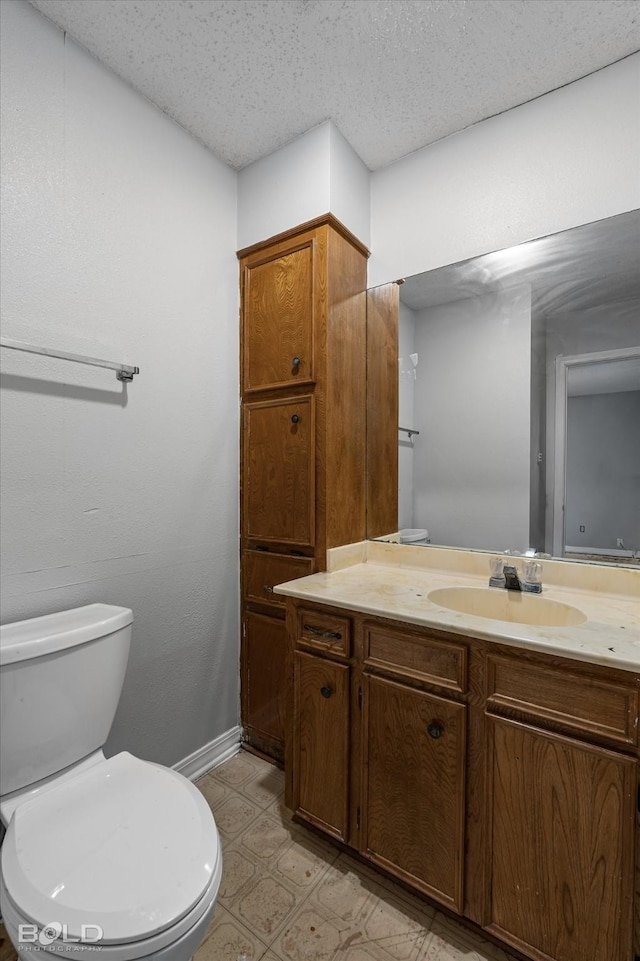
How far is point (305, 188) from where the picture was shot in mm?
1735

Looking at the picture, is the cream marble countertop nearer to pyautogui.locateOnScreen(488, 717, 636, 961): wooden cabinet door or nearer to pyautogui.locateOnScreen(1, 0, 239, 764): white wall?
pyautogui.locateOnScreen(488, 717, 636, 961): wooden cabinet door

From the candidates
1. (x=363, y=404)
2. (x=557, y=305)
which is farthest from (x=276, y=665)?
(x=557, y=305)

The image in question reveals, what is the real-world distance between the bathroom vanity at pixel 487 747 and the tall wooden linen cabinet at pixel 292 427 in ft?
1.11

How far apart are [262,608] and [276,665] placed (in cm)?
24

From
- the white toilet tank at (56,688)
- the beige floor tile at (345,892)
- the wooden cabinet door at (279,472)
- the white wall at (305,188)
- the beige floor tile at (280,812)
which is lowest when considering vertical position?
the beige floor tile at (345,892)

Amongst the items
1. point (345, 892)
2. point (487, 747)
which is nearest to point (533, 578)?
point (487, 747)

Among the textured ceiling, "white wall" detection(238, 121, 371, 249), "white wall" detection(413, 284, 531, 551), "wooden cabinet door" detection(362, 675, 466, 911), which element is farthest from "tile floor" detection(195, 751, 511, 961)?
the textured ceiling

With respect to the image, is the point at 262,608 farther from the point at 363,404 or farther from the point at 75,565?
the point at 363,404

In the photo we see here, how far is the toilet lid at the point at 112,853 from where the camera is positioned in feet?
2.54

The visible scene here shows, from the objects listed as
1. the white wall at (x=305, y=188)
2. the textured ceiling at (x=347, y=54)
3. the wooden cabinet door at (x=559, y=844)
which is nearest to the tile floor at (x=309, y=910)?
the wooden cabinet door at (x=559, y=844)

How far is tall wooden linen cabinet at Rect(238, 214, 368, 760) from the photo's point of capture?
1.71 meters

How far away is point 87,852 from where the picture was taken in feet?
2.91

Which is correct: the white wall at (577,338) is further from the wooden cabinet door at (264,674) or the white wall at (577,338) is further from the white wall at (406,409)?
the wooden cabinet door at (264,674)

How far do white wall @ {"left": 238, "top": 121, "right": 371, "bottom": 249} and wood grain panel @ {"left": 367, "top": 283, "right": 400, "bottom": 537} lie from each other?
1.05 ft
